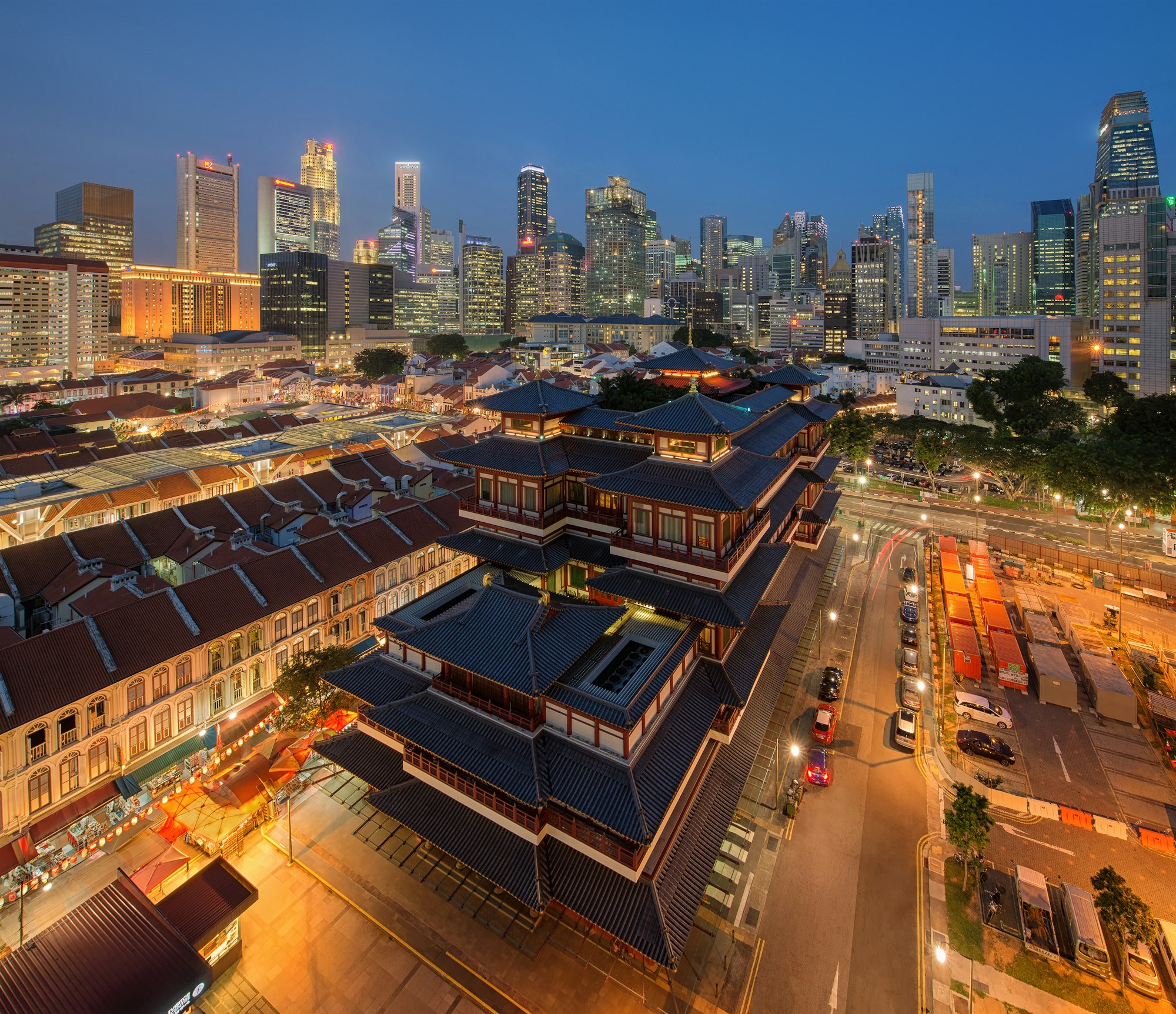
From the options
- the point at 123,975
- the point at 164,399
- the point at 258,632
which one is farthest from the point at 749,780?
the point at 164,399

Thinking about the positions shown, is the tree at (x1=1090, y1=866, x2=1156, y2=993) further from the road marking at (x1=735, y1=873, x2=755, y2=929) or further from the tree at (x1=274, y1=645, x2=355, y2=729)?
the tree at (x1=274, y1=645, x2=355, y2=729)

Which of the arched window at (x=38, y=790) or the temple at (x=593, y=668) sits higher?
the temple at (x=593, y=668)

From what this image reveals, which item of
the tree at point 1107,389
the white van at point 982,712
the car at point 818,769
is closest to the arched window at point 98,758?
the car at point 818,769

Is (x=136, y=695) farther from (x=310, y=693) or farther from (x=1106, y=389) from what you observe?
(x=1106, y=389)

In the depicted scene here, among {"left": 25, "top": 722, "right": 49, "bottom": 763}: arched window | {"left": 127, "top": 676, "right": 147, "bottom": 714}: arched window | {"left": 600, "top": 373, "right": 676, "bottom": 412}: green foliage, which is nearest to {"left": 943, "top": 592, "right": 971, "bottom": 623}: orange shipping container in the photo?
{"left": 600, "top": 373, "right": 676, "bottom": 412}: green foliage

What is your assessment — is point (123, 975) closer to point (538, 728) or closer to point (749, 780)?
point (538, 728)

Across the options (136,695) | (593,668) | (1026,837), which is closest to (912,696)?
(1026,837)

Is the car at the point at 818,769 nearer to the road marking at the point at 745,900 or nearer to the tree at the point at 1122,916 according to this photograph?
the road marking at the point at 745,900
